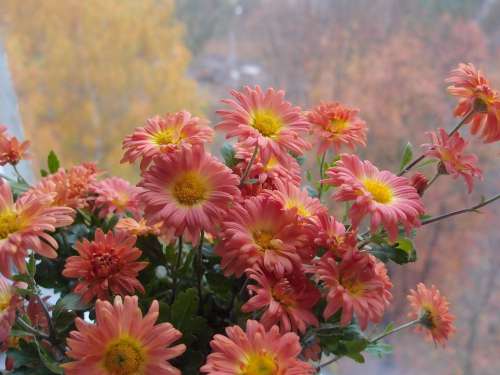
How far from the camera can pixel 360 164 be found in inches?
17.6

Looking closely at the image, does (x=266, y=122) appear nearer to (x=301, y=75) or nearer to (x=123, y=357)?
(x=123, y=357)

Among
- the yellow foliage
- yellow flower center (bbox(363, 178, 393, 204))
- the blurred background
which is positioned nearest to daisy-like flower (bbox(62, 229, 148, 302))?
yellow flower center (bbox(363, 178, 393, 204))

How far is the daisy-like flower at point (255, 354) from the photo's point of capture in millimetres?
371

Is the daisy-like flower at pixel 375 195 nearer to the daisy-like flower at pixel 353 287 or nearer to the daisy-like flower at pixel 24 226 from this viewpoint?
the daisy-like flower at pixel 353 287

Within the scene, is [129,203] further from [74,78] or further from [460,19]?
[74,78]

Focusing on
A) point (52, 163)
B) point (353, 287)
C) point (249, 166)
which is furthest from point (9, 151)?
point (353, 287)

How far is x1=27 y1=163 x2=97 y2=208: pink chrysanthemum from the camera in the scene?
0.53 meters

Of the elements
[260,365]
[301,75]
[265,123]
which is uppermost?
[301,75]

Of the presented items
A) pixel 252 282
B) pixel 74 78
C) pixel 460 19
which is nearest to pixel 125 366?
pixel 252 282

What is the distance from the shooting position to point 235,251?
418 millimetres

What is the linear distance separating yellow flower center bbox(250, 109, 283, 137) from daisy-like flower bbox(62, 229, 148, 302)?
0.16 m

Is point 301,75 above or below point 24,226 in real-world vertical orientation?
above

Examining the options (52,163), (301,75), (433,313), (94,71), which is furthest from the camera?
(94,71)

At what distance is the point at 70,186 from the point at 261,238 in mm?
240
